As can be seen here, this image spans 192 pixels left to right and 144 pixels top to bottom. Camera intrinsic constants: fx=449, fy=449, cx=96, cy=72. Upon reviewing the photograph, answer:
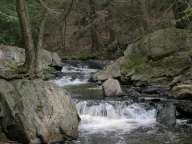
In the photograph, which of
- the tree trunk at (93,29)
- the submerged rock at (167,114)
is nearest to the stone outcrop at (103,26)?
the tree trunk at (93,29)

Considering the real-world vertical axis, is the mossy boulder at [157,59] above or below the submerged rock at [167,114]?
above

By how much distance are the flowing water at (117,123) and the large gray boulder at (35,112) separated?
53 centimetres

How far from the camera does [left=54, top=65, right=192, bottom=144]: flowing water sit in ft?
36.5

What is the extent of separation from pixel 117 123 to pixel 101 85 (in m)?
5.44

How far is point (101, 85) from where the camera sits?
18.5m

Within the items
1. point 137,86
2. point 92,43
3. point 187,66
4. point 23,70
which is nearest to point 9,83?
point 23,70

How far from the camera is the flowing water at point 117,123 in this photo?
1112 centimetres

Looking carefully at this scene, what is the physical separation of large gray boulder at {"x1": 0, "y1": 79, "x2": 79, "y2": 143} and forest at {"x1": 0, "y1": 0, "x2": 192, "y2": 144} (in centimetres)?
2

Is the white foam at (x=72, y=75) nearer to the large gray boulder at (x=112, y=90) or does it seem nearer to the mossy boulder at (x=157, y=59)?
the mossy boulder at (x=157, y=59)

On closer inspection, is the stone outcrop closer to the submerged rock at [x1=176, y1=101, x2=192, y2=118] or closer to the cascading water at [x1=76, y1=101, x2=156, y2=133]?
the cascading water at [x1=76, y1=101, x2=156, y2=133]

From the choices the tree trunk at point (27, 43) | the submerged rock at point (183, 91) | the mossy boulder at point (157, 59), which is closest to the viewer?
the tree trunk at point (27, 43)

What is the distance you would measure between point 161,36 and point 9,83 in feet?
31.5

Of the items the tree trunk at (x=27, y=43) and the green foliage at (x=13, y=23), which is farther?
the green foliage at (x=13, y=23)

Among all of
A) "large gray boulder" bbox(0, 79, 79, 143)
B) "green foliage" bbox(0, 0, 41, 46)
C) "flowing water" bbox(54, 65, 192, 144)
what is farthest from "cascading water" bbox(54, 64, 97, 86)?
"large gray boulder" bbox(0, 79, 79, 143)
